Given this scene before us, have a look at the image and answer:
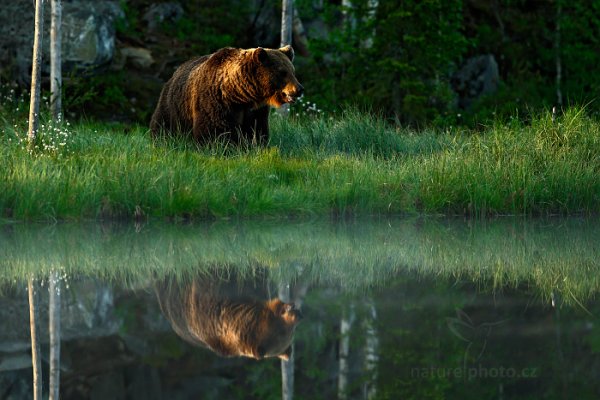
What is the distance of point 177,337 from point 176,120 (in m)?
9.55

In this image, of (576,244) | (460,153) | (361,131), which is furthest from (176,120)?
(576,244)

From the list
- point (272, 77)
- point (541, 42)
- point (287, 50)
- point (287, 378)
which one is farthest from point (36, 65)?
point (541, 42)

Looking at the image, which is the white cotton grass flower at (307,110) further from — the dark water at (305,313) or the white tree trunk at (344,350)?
the white tree trunk at (344,350)

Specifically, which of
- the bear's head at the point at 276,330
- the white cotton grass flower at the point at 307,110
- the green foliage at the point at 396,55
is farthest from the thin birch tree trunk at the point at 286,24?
the bear's head at the point at 276,330

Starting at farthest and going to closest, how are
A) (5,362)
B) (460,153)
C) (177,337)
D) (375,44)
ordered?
(375,44)
(460,153)
(177,337)
(5,362)

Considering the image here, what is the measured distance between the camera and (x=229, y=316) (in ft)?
18.5

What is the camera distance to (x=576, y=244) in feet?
30.1

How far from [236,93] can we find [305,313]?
7.86 meters

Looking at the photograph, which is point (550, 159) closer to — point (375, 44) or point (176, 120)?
point (176, 120)

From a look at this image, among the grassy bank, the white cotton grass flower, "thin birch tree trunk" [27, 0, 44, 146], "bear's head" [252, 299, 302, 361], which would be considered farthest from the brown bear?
"bear's head" [252, 299, 302, 361]

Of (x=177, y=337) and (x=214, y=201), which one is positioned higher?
(x=177, y=337)

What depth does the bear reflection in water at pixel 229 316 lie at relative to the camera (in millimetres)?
4898

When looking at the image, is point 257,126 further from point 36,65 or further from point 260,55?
point 36,65

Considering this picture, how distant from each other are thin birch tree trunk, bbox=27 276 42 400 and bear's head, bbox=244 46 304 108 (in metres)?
6.94
